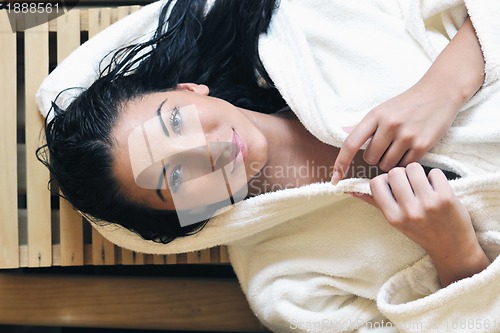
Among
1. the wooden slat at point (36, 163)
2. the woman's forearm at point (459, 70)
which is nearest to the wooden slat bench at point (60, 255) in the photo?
the wooden slat at point (36, 163)

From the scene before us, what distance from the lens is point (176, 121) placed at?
32.4 inches

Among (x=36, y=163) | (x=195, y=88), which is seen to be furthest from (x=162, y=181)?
(x=36, y=163)

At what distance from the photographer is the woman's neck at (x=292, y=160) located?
919 millimetres

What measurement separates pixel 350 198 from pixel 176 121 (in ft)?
1.00

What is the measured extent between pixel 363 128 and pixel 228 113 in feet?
0.63

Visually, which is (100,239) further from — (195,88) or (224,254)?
(195,88)

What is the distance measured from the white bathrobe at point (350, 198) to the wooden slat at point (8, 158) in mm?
74

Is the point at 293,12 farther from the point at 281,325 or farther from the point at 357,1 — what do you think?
the point at 281,325

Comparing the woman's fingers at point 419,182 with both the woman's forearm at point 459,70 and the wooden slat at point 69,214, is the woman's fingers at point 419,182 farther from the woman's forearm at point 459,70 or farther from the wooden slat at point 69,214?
the wooden slat at point 69,214

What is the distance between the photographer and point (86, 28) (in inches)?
40.8

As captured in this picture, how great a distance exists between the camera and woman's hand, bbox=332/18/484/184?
0.83 meters

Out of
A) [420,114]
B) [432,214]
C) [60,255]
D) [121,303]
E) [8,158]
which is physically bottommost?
[121,303]

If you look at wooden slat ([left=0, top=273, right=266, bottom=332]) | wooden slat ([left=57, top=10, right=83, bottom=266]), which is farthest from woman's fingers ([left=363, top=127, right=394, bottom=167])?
wooden slat ([left=57, top=10, right=83, bottom=266])

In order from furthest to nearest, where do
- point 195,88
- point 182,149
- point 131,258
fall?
point 131,258 → point 195,88 → point 182,149
